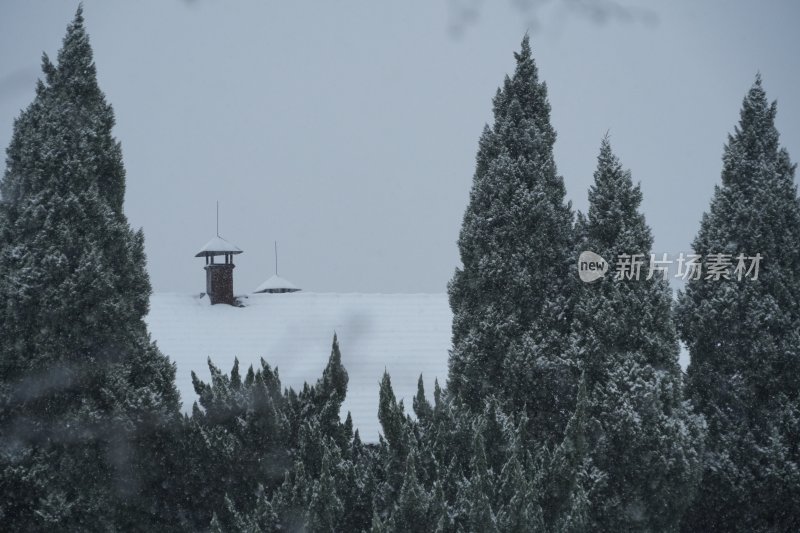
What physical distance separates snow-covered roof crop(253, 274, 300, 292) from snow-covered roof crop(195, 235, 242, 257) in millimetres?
→ 10175

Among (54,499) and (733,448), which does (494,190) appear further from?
(54,499)

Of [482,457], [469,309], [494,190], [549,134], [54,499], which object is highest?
[549,134]

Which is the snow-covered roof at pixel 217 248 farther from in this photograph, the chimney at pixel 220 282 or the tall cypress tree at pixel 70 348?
the tall cypress tree at pixel 70 348

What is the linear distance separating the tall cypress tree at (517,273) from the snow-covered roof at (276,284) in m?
18.8

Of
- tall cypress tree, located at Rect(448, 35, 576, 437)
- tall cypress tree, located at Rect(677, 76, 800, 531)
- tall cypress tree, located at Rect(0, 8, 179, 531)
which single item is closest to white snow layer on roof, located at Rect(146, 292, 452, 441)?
tall cypress tree, located at Rect(448, 35, 576, 437)

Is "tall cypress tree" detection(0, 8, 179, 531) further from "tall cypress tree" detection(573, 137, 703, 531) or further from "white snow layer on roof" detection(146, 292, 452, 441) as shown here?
"tall cypress tree" detection(573, 137, 703, 531)

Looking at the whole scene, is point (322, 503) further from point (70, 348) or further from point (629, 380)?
point (629, 380)

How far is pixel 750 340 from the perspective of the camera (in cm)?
1565

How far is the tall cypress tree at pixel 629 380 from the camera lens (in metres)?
13.7

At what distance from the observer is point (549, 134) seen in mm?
16141

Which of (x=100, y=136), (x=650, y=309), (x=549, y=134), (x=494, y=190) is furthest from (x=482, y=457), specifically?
(x=100, y=136)

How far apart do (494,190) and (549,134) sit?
5.30 feet

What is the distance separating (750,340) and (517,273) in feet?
15.0

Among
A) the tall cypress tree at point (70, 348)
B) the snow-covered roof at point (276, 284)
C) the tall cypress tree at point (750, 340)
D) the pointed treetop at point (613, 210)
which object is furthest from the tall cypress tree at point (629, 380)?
the snow-covered roof at point (276, 284)
